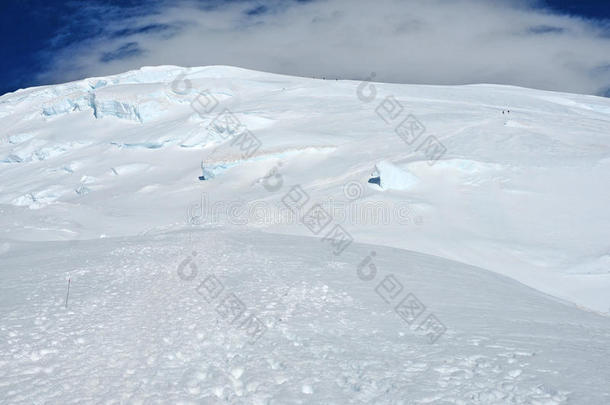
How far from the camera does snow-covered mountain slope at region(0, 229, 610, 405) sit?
4.82 metres

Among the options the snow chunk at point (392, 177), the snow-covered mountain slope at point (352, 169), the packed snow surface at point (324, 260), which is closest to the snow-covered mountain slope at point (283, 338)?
the packed snow surface at point (324, 260)

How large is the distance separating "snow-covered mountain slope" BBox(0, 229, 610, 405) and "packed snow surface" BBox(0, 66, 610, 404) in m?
0.03

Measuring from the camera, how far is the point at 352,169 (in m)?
19.1

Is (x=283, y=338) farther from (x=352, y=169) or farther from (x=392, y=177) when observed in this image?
(x=352, y=169)

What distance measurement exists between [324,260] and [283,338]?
13.0ft

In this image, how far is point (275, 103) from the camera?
31328 millimetres

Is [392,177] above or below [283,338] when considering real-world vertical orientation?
above

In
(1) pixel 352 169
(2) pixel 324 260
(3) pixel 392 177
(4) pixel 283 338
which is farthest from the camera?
(1) pixel 352 169

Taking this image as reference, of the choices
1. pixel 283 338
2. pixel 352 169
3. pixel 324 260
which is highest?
pixel 352 169

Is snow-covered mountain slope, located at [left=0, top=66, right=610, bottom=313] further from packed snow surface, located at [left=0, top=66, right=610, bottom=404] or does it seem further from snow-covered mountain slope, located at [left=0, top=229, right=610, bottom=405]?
snow-covered mountain slope, located at [left=0, top=229, right=610, bottom=405]

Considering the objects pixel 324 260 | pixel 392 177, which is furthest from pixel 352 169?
pixel 324 260

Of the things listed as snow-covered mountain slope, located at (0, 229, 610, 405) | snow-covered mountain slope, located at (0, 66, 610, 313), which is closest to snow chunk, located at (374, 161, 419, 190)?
snow-covered mountain slope, located at (0, 66, 610, 313)

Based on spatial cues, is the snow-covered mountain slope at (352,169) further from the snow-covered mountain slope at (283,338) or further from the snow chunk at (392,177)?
the snow-covered mountain slope at (283,338)

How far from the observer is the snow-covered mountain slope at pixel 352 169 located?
13.3 m
